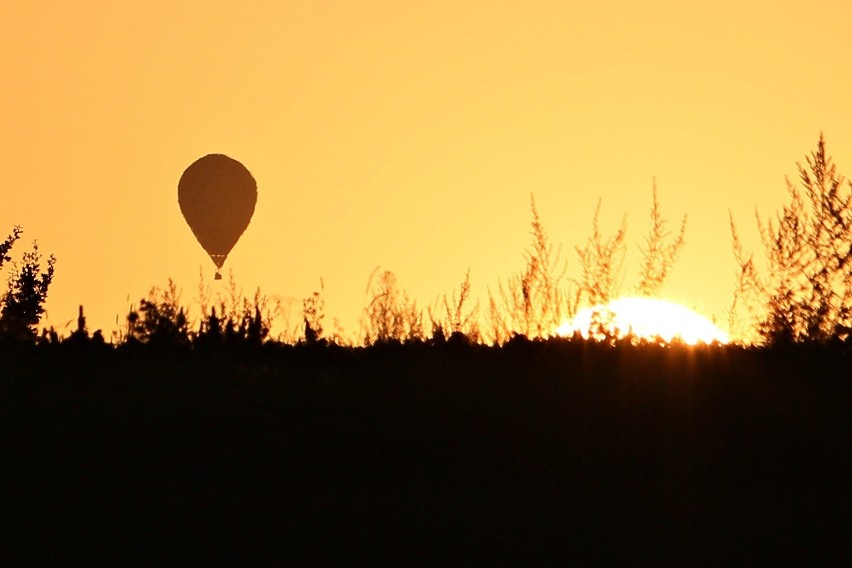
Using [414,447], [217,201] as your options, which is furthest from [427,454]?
[217,201]

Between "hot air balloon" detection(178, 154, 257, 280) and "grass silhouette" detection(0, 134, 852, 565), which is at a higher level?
"hot air balloon" detection(178, 154, 257, 280)

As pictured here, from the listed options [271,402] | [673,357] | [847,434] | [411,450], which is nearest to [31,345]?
[271,402]

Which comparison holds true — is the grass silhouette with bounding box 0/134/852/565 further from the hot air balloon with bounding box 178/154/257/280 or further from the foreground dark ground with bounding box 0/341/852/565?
the hot air balloon with bounding box 178/154/257/280

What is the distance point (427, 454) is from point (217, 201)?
99.4 feet

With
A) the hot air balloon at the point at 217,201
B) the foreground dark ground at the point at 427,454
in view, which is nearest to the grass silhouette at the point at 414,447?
the foreground dark ground at the point at 427,454

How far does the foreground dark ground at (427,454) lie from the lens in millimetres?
9352

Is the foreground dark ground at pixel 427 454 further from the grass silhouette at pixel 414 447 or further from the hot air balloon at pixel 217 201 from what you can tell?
the hot air balloon at pixel 217 201

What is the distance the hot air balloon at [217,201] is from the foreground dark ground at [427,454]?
26618 millimetres

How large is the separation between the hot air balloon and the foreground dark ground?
26.6 metres

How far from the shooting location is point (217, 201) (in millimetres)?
40719

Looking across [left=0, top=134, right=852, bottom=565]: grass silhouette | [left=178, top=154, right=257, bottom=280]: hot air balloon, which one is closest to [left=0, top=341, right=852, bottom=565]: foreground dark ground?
[left=0, top=134, right=852, bottom=565]: grass silhouette

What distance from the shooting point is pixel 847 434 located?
38.2 ft

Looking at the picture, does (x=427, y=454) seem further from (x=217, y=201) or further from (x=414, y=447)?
(x=217, y=201)

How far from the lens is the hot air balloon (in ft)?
130
